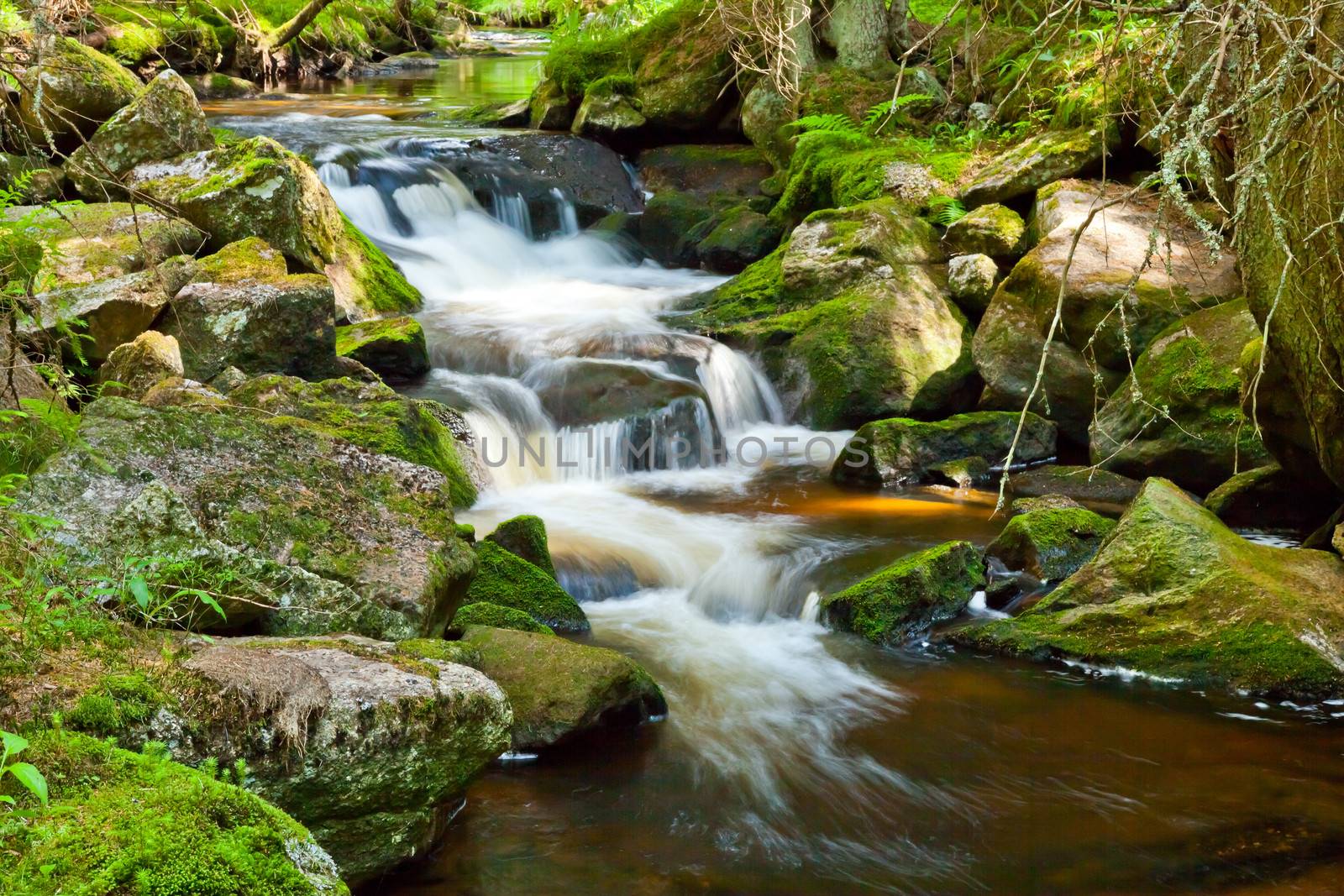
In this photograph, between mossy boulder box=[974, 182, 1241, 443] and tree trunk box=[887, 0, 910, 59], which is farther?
tree trunk box=[887, 0, 910, 59]

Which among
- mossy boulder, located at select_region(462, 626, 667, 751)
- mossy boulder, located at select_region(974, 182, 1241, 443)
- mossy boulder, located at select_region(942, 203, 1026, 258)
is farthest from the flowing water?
mossy boulder, located at select_region(942, 203, 1026, 258)

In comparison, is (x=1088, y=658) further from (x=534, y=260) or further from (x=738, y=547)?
(x=534, y=260)

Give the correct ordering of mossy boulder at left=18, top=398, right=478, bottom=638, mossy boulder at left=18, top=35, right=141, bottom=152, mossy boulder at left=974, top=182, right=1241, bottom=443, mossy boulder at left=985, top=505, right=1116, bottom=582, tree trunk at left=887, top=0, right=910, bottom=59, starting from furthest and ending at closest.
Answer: tree trunk at left=887, top=0, right=910, bottom=59
mossy boulder at left=18, top=35, right=141, bottom=152
mossy boulder at left=974, top=182, right=1241, bottom=443
mossy boulder at left=985, top=505, right=1116, bottom=582
mossy boulder at left=18, top=398, right=478, bottom=638

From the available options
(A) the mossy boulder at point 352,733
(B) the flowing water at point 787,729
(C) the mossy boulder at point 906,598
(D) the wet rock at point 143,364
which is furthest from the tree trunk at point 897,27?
(A) the mossy boulder at point 352,733

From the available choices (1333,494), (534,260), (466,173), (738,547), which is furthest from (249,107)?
(1333,494)

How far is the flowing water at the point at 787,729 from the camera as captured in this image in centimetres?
399

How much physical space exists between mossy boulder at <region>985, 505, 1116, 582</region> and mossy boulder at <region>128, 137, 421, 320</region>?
6181 millimetres

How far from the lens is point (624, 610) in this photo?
263 inches

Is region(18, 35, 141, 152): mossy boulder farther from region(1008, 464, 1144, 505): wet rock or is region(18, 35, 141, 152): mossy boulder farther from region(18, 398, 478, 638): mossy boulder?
region(1008, 464, 1144, 505): wet rock

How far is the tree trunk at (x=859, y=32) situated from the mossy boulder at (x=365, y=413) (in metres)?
9.38

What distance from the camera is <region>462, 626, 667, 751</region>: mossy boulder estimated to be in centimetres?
460

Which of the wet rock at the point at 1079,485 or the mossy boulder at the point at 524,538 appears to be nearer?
the mossy boulder at the point at 524,538

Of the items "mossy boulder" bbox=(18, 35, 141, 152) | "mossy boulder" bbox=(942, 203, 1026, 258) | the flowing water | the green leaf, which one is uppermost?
"mossy boulder" bbox=(18, 35, 141, 152)

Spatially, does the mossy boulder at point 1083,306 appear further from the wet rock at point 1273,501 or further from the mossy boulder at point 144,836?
the mossy boulder at point 144,836
